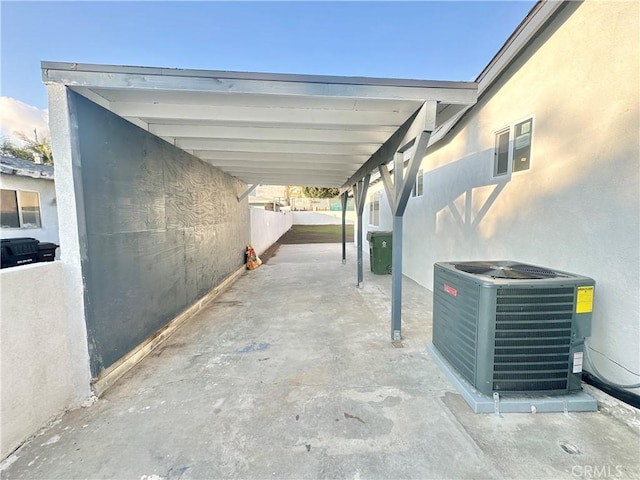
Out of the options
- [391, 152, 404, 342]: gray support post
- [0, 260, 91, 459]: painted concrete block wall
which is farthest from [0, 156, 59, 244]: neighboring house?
[391, 152, 404, 342]: gray support post

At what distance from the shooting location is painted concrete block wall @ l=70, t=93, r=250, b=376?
2203mm

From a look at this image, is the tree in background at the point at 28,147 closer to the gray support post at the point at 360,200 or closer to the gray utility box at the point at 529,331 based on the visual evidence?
the gray support post at the point at 360,200

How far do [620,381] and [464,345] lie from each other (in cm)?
118

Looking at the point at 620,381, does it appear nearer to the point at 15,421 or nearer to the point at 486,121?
the point at 486,121

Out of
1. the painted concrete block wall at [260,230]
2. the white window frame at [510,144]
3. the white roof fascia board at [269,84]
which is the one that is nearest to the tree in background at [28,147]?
the painted concrete block wall at [260,230]

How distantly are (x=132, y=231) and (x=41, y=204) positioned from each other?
6.17m

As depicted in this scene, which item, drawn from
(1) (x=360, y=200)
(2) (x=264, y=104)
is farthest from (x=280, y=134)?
(1) (x=360, y=200)

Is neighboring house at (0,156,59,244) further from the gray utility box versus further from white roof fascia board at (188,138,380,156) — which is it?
the gray utility box

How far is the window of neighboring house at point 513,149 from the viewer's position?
9.53ft

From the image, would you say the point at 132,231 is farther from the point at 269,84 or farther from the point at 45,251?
the point at 45,251

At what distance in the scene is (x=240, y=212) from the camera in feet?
24.3

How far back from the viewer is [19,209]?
595 cm

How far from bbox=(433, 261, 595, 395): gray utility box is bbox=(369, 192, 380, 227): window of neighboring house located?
24.1 ft

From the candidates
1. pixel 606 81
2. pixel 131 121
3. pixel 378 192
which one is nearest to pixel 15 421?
pixel 131 121
